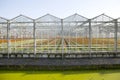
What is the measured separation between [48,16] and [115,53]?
6.16 metres

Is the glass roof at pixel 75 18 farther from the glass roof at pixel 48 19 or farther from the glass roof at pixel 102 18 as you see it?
the glass roof at pixel 102 18

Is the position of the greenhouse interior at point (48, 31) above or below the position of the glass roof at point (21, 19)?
below

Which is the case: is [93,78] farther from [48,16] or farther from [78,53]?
[48,16]

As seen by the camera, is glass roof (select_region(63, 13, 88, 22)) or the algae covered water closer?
the algae covered water

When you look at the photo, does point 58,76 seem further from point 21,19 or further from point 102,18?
point 102,18

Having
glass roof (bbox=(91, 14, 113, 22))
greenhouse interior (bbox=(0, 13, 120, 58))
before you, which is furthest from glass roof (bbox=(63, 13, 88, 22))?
glass roof (bbox=(91, 14, 113, 22))

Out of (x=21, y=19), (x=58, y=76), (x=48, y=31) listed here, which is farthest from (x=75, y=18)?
(x=58, y=76)

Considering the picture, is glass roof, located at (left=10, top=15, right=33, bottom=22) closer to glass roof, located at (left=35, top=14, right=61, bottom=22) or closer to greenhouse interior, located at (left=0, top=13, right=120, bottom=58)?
greenhouse interior, located at (left=0, top=13, right=120, bottom=58)

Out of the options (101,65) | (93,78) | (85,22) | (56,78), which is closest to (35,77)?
(56,78)

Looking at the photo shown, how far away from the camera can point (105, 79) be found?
10.2m

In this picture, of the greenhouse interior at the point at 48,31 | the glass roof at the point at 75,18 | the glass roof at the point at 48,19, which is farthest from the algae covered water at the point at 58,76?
the glass roof at the point at 48,19

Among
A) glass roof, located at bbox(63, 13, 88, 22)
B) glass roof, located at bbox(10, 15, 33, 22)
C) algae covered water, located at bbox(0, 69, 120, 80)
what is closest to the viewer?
algae covered water, located at bbox(0, 69, 120, 80)

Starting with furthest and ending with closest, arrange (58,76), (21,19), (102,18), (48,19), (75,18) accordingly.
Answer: (102,18) < (21,19) < (75,18) < (48,19) < (58,76)

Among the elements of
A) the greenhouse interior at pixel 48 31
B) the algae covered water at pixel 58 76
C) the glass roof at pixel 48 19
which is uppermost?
the glass roof at pixel 48 19
